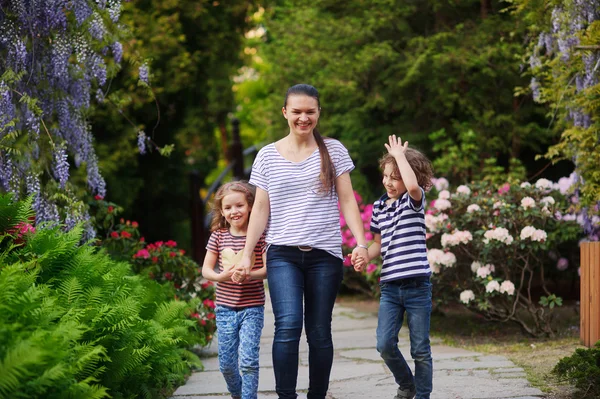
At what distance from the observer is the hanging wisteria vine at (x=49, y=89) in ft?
19.1

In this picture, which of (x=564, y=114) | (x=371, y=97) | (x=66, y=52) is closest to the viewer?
(x=66, y=52)

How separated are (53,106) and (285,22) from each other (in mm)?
6199


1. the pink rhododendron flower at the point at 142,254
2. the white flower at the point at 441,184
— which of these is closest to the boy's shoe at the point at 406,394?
the pink rhododendron flower at the point at 142,254

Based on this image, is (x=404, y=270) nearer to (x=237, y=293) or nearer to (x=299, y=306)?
(x=299, y=306)

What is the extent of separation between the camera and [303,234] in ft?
13.9

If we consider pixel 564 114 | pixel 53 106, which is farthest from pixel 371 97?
pixel 53 106

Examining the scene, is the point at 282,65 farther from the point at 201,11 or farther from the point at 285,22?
the point at 201,11

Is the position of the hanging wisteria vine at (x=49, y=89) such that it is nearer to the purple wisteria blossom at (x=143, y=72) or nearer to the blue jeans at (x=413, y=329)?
the purple wisteria blossom at (x=143, y=72)

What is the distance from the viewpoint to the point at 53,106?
20.6 ft

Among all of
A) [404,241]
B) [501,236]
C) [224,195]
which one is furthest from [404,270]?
[501,236]

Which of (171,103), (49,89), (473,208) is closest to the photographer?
(49,89)

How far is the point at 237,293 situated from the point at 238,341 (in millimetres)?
269

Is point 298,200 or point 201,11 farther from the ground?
point 201,11

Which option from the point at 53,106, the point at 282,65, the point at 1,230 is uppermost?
the point at 282,65
